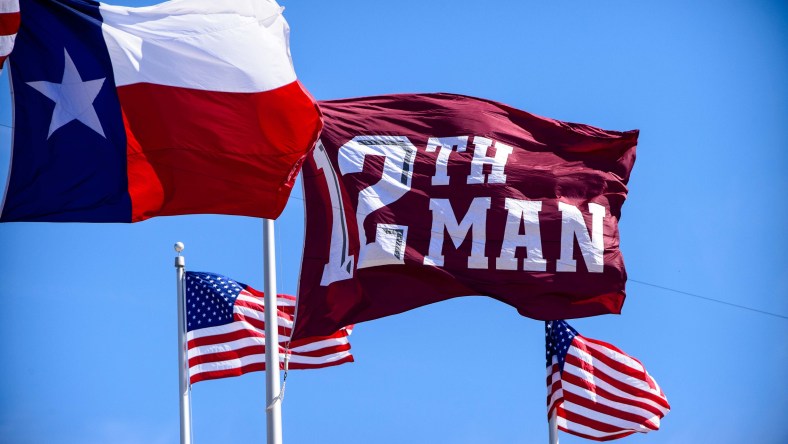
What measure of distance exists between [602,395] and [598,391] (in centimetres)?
9

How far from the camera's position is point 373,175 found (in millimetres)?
21391

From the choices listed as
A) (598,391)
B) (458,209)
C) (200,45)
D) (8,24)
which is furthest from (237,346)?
(8,24)

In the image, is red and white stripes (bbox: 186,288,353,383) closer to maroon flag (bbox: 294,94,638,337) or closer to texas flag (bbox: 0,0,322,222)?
maroon flag (bbox: 294,94,638,337)

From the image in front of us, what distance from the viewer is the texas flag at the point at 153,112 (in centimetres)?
1599

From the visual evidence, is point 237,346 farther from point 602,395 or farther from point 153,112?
point 153,112

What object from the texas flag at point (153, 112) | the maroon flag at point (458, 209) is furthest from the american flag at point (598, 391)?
the texas flag at point (153, 112)

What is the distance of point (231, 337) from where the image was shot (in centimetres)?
2319

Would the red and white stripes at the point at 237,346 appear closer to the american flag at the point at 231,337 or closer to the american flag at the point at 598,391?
the american flag at the point at 231,337

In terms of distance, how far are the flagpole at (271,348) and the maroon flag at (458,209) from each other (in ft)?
2.44

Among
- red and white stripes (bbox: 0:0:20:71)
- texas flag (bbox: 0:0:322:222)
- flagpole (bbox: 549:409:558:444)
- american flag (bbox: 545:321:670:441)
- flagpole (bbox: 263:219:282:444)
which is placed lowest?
flagpole (bbox: 549:409:558:444)

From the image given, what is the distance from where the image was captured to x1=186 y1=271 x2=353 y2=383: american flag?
75.8 feet

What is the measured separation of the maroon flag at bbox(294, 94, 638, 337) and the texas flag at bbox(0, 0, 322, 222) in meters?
2.92

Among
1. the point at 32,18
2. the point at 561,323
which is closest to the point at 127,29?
the point at 32,18

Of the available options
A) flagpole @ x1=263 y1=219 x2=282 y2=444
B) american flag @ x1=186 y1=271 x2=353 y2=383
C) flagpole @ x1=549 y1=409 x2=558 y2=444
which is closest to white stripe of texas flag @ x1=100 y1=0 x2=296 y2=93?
flagpole @ x1=263 y1=219 x2=282 y2=444
